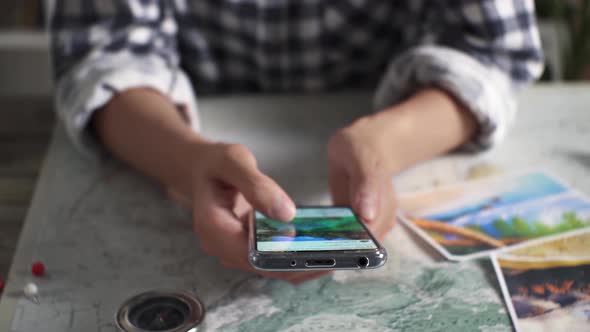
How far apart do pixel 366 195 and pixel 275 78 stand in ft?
1.28

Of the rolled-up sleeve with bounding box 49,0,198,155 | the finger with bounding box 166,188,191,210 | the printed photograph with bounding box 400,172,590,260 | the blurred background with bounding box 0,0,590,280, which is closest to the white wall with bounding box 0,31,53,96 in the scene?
the blurred background with bounding box 0,0,590,280

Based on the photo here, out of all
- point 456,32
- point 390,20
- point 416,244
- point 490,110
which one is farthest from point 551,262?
point 390,20

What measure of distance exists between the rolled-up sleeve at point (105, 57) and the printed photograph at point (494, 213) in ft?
1.01

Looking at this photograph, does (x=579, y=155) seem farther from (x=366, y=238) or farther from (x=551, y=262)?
(x=366, y=238)

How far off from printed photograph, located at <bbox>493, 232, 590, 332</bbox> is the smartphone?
0.13m

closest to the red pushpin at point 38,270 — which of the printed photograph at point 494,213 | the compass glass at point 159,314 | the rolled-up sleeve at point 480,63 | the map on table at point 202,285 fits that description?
the map on table at point 202,285

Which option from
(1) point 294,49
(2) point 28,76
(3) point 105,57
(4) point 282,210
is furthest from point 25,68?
(4) point 282,210

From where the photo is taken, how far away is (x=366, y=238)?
50 cm

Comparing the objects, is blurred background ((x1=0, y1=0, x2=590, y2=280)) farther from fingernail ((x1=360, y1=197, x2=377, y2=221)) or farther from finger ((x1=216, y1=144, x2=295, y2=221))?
fingernail ((x1=360, y1=197, x2=377, y2=221))

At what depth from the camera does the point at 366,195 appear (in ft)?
1.91

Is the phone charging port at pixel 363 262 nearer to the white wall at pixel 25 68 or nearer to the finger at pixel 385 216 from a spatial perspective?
the finger at pixel 385 216

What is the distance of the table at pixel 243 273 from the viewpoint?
51cm

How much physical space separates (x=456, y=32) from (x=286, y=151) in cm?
27

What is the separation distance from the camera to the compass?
48 centimetres
